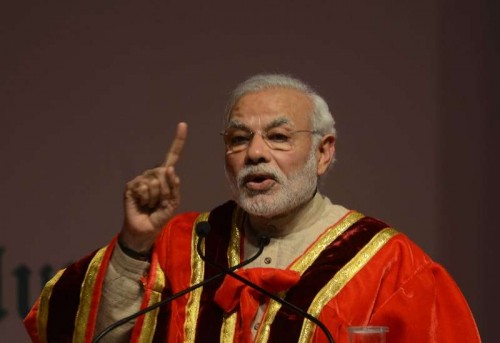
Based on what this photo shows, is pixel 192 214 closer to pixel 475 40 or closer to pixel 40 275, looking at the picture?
pixel 40 275

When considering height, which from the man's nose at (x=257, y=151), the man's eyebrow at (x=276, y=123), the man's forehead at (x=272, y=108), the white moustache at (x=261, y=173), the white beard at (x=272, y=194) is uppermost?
the man's forehead at (x=272, y=108)

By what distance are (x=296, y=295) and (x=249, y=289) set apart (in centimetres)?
14

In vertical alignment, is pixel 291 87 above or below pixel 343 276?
above

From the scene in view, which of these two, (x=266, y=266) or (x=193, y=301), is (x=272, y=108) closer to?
(x=266, y=266)

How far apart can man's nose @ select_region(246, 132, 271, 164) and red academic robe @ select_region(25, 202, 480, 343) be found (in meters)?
0.29

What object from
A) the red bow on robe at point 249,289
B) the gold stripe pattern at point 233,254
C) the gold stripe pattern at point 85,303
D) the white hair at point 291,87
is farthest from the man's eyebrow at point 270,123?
the gold stripe pattern at point 85,303

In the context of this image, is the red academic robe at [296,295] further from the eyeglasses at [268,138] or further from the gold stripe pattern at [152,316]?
the eyeglasses at [268,138]

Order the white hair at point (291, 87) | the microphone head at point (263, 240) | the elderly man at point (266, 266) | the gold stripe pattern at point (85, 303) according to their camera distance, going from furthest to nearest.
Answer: the white hair at point (291, 87) < the gold stripe pattern at point (85, 303) < the elderly man at point (266, 266) < the microphone head at point (263, 240)

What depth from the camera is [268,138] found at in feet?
8.68

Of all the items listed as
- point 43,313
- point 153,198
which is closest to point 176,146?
point 153,198

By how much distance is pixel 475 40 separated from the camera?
3.66 meters

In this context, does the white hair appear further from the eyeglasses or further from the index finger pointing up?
the index finger pointing up

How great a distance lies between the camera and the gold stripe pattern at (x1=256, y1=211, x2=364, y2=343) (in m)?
2.50

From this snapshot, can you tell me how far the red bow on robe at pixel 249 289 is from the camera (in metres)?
2.50
